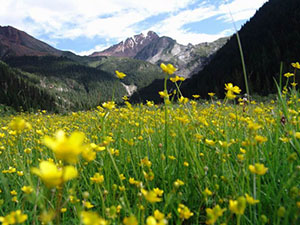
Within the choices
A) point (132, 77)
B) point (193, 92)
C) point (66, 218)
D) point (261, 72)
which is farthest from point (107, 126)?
point (132, 77)

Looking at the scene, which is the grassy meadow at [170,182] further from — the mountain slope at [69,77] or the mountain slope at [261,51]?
the mountain slope at [69,77]

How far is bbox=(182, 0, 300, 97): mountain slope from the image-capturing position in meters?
43.2

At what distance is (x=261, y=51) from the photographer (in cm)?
5256

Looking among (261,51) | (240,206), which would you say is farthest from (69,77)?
(240,206)

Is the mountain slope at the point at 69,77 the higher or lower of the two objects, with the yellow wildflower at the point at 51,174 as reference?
higher

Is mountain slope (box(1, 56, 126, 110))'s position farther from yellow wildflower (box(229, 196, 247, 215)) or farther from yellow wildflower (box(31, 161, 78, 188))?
yellow wildflower (box(31, 161, 78, 188))

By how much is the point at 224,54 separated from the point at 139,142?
231 feet

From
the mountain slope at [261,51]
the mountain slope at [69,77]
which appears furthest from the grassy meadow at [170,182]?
the mountain slope at [69,77]

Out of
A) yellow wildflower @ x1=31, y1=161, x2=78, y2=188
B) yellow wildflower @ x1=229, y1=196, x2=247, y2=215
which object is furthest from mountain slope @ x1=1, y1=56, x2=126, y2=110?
yellow wildflower @ x1=31, y1=161, x2=78, y2=188

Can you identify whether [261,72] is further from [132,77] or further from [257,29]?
[132,77]

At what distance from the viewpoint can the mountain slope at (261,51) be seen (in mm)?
43188

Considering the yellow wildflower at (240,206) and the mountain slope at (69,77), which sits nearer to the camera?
the yellow wildflower at (240,206)

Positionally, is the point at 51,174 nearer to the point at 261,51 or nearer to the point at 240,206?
the point at 240,206

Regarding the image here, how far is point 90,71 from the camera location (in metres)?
169
